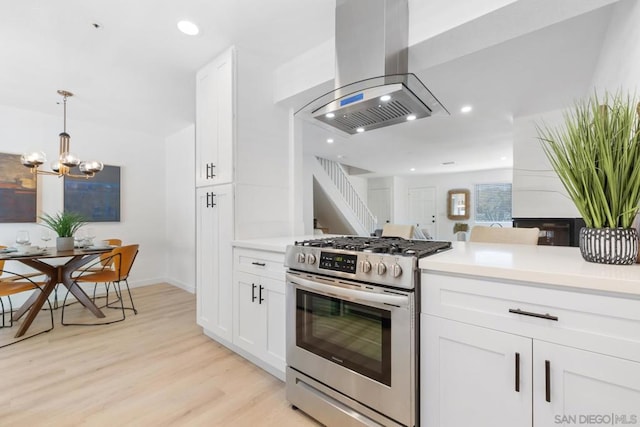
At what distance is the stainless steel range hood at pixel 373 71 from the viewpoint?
1.52 meters

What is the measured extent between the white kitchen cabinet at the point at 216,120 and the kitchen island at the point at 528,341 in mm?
1822

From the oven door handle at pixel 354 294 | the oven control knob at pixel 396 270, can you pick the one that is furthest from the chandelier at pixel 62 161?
the oven control knob at pixel 396 270

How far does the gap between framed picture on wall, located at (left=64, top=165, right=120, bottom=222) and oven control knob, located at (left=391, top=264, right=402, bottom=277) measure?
4.29m

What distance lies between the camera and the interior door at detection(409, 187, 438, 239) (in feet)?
30.5

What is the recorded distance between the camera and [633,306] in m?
0.87

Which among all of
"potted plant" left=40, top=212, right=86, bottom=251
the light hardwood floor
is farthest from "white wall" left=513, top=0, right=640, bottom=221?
"potted plant" left=40, top=212, right=86, bottom=251

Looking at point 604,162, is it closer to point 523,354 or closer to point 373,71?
point 523,354

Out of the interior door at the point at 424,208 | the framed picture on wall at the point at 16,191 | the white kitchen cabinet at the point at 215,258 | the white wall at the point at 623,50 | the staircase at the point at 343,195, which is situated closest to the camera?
the white wall at the point at 623,50

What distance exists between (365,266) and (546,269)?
2.25 feet

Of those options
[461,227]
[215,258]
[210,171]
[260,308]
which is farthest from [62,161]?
[461,227]

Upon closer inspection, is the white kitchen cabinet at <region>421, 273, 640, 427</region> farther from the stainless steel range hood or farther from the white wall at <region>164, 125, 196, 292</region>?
the white wall at <region>164, 125, 196, 292</region>

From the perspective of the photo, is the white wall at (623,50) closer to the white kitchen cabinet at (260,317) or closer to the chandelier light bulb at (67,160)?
the white kitchen cabinet at (260,317)

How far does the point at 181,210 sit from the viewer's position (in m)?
4.30

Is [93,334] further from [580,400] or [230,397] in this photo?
[580,400]
